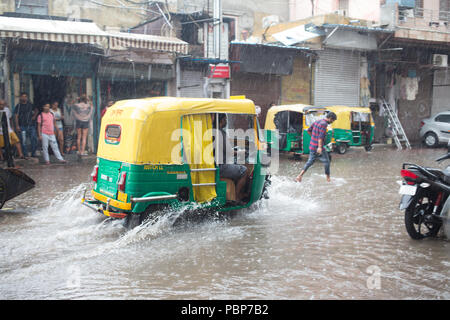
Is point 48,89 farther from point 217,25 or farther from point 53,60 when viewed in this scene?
point 217,25

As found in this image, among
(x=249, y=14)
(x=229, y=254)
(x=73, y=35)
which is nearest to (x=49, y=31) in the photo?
(x=73, y=35)

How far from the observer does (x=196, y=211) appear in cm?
710

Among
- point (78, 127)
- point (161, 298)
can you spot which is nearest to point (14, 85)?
point (78, 127)

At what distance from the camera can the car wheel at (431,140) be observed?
71.2 ft

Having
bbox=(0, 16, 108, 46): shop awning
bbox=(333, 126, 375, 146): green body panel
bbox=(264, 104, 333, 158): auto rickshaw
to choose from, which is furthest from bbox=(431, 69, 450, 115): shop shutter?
bbox=(0, 16, 108, 46): shop awning

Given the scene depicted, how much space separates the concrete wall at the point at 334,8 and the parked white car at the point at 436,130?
237 inches

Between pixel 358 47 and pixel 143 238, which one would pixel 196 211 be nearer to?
pixel 143 238

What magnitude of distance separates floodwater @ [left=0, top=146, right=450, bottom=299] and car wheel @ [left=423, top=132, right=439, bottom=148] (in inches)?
561

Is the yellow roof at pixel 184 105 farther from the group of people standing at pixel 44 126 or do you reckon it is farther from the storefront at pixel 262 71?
the storefront at pixel 262 71

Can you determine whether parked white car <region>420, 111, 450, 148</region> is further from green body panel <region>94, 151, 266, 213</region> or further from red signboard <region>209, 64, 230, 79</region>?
green body panel <region>94, 151, 266, 213</region>

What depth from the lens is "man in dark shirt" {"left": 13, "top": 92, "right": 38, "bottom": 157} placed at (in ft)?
47.6

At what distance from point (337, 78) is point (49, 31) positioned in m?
14.4

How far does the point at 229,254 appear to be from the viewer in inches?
222

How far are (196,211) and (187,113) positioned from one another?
1.49 m
